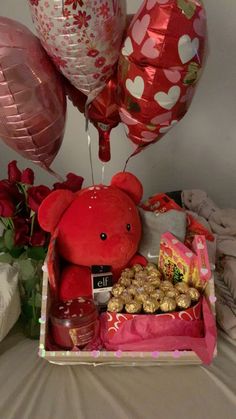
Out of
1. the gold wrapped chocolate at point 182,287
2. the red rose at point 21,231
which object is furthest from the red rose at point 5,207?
the gold wrapped chocolate at point 182,287

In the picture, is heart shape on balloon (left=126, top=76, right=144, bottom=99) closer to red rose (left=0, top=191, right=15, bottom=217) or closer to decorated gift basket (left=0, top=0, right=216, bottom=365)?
decorated gift basket (left=0, top=0, right=216, bottom=365)

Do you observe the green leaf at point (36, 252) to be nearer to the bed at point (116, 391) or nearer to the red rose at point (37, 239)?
the red rose at point (37, 239)

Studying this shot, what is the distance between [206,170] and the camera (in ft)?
4.63

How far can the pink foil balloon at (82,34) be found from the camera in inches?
30.0

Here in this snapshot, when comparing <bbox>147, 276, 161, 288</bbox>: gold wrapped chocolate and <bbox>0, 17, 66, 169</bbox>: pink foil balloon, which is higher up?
<bbox>0, 17, 66, 169</bbox>: pink foil balloon

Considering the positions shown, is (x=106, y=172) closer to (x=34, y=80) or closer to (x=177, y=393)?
(x=34, y=80)

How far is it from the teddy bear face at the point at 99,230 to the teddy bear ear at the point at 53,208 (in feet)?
0.04

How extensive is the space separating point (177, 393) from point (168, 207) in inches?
15.6

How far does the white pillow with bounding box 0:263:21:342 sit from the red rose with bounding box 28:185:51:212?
151 millimetres

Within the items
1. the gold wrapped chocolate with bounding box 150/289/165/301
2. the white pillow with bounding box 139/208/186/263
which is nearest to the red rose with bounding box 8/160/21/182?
the white pillow with bounding box 139/208/186/263

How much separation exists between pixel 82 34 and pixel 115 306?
48 centimetres

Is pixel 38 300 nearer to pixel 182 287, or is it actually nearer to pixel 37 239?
pixel 37 239

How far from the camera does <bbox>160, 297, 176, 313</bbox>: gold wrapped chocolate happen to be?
85 centimetres

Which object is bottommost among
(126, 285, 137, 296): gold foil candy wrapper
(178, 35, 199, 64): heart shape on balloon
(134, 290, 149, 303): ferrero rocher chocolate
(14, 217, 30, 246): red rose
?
(126, 285, 137, 296): gold foil candy wrapper
